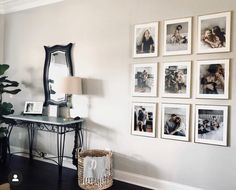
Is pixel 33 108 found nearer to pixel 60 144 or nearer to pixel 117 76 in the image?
→ pixel 60 144

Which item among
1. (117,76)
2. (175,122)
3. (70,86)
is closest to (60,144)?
(70,86)

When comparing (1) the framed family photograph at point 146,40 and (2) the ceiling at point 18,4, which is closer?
(1) the framed family photograph at point 146,40

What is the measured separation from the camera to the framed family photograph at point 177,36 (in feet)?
9.67

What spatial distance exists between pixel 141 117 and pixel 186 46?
1037mm

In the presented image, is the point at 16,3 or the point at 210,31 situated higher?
the point at 16,3

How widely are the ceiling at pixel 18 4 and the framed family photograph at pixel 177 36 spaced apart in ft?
6.70

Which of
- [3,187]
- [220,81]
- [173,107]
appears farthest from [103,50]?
[3,187]

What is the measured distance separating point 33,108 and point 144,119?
1967mm

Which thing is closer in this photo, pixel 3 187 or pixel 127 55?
pixel 3 187

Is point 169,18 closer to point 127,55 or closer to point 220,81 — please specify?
point 127,55

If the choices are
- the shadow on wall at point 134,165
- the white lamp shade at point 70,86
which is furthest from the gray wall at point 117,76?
the white lamp shade at point 70,86

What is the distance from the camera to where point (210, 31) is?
2.82 metres

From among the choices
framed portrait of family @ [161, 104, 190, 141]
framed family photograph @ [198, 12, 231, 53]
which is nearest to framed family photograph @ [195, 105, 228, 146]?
framed portrait of family @ [161, 104, 190, 141]

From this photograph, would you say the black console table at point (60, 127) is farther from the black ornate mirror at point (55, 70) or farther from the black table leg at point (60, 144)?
the black ornate mirror at point (55, 70)
